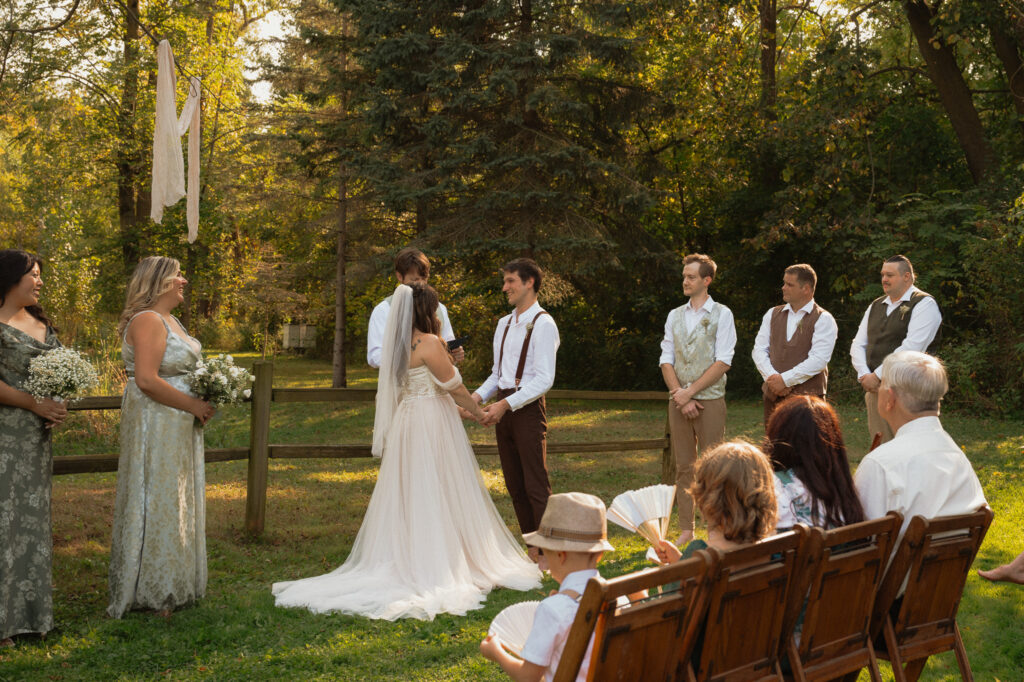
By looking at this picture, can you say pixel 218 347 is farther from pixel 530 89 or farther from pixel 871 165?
pixel 871 165

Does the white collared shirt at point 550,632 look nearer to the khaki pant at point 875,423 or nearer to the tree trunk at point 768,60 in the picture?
the khaki pant at point 875,423

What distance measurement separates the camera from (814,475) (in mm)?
3404

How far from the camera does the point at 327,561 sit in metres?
6.76

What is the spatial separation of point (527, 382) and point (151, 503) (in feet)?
8.64

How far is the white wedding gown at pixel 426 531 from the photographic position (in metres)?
5.69

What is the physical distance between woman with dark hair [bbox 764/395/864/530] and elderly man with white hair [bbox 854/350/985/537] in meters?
0.14

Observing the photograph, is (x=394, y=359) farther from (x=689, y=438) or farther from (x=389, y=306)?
(x=689, y=438)

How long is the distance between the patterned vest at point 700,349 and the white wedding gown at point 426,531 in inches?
77.8

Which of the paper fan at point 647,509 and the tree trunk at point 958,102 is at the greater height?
the tree trunk at point 958,102

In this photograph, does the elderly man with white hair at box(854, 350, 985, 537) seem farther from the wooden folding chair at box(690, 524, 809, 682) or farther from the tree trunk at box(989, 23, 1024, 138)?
the tree trunk at box(989, 23, 1024, 138)

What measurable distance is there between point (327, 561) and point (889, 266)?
5146mm

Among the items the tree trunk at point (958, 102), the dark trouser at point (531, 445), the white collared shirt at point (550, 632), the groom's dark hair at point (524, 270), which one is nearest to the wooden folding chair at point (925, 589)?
the white collared shirt at point (550, 632)

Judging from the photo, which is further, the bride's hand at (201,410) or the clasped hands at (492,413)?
the clasped hands at (492,413)

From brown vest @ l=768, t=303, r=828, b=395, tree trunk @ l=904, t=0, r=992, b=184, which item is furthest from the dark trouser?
tree trunk @ l=904, t=0, r=992, b=184
